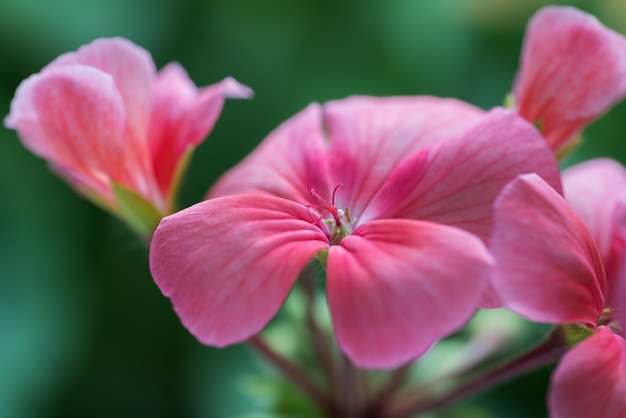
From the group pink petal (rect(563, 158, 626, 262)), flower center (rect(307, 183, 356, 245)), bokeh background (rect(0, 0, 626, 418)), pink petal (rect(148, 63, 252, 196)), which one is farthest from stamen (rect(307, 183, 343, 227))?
bokeh background (rect(0, 0, 626, 418))

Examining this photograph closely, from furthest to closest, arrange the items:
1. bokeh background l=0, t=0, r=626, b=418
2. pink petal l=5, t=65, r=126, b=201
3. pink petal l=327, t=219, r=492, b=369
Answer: bokeh background l=0, t=0, r=626, b=418, pink petal l=5, t=65, r=126, b=201, pink petal l=327, t=219, r=492, b=369

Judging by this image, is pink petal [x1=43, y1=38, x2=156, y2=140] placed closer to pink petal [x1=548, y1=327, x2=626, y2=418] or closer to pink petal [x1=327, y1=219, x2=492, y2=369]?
pink petal [x1=327, y1=219, x2=492, y2=369]

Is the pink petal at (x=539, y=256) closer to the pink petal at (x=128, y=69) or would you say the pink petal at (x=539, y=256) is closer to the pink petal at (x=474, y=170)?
the pink petal at (x=474, y=170)

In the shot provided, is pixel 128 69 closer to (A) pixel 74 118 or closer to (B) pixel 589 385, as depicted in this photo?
(A) pixel 74 118

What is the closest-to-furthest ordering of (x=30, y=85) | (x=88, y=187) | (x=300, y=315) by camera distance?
(x=30, y=85) < (x=88, y=187) < (x=300, y=315)

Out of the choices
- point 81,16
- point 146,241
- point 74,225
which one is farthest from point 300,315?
point 81,16

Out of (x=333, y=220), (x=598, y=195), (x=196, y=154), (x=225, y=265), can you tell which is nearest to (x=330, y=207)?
(x=333, y=220)

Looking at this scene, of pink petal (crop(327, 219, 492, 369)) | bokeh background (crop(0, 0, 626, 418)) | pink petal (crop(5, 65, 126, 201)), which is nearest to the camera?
pink petal (crop(327, 219, 492, 369))

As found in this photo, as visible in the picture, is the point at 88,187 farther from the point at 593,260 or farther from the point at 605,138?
the point at 605,138
